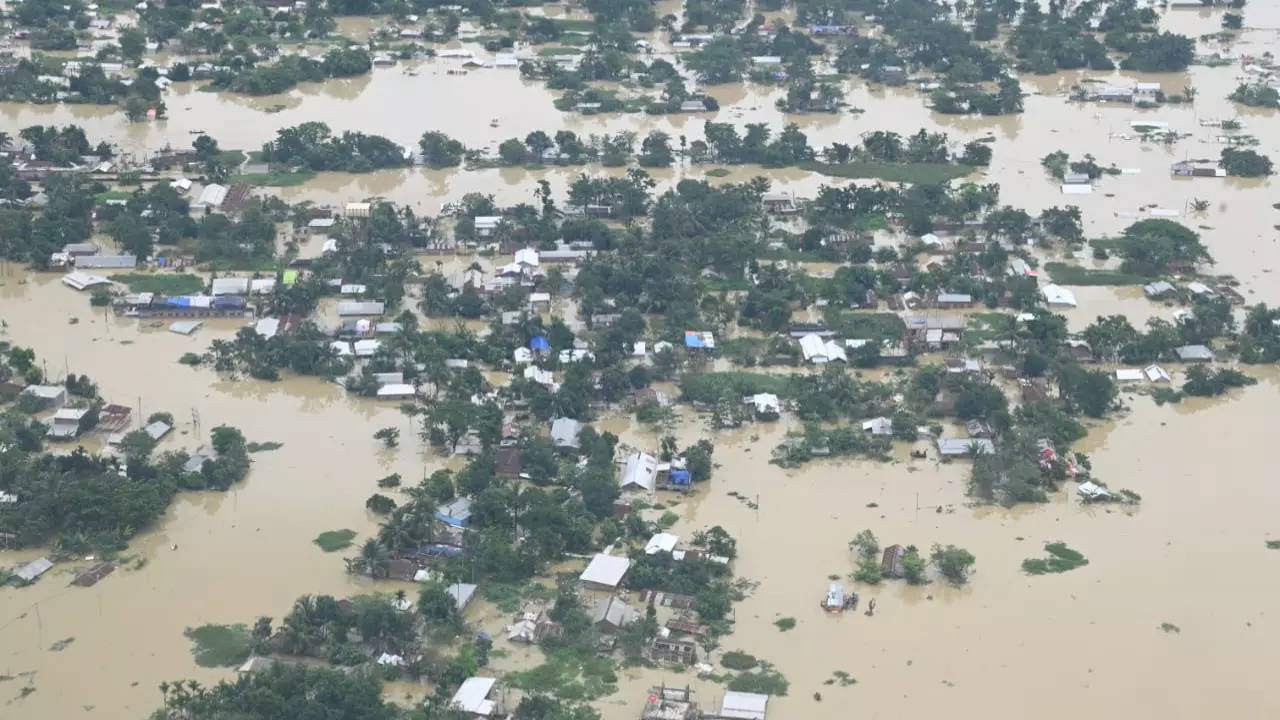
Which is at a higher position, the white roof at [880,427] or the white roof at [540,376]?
the white roof at [540,376]

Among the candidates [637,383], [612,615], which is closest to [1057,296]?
[637,383]

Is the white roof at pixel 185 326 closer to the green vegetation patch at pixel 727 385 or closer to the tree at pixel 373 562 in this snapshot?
the tree at pixel 373 562

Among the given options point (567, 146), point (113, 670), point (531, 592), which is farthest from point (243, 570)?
point (567, 146)

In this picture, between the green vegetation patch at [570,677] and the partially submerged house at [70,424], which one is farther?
the partially submerged house at [70,424]

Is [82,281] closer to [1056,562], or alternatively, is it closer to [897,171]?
[897,171]

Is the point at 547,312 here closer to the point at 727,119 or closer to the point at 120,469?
the point at 120,469

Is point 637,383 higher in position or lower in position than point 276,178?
lower

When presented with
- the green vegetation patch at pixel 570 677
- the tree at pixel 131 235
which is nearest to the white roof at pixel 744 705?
the green vegetation patch at pixel 570 677
